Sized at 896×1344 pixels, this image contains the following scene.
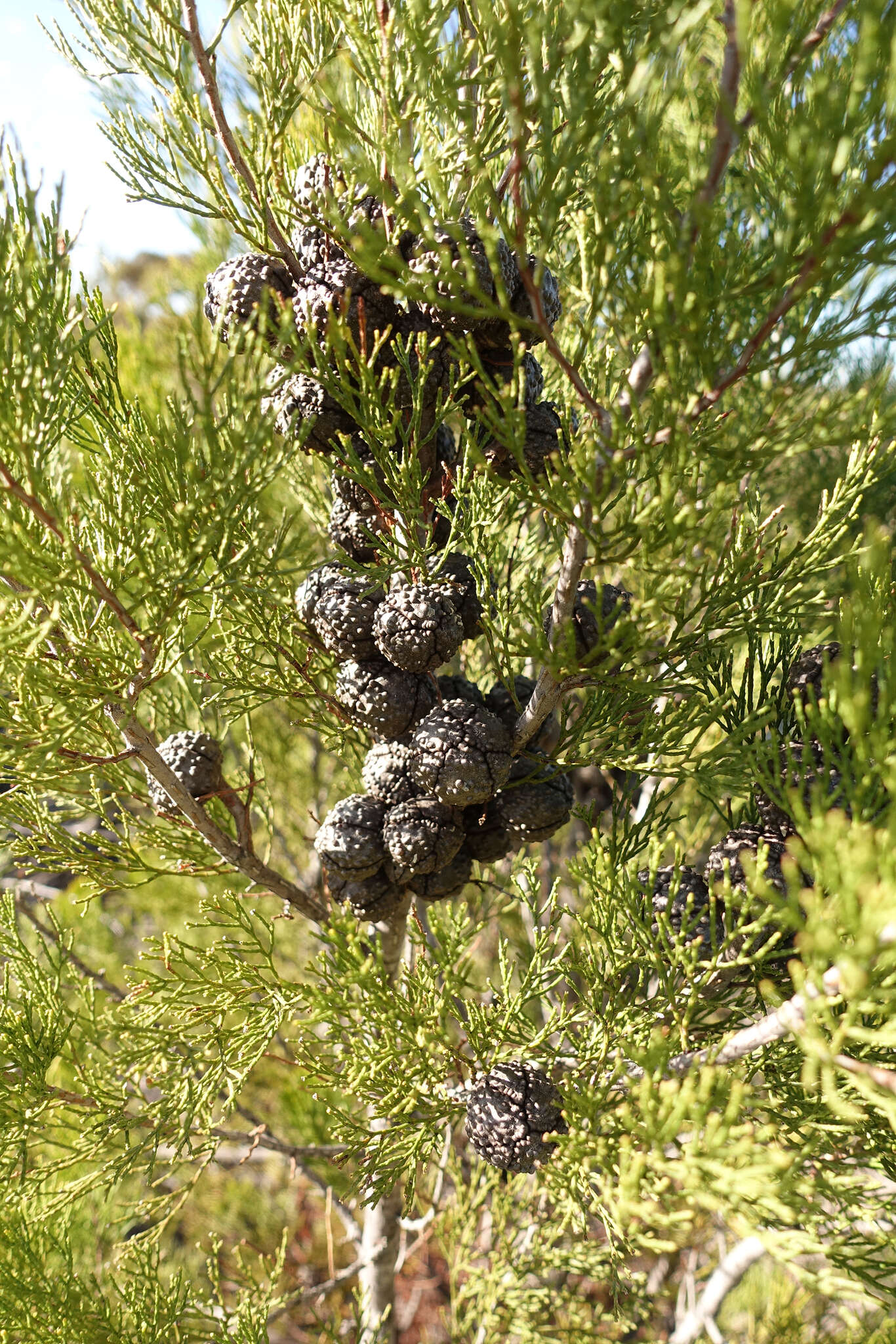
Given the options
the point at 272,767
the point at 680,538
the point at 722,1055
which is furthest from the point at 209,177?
Result: the point at 272,767

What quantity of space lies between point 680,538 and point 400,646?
1.20 ft

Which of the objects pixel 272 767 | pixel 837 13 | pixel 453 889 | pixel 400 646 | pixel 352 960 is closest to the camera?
pixel 837 13

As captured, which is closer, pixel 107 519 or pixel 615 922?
pixel 107 519

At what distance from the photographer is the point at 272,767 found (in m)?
2.86

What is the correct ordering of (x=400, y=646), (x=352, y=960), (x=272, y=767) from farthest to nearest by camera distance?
(x=272, y=767)
(x=400, y=646)
(x=352, y=960)

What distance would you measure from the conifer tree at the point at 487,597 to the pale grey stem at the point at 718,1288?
2.06 feet

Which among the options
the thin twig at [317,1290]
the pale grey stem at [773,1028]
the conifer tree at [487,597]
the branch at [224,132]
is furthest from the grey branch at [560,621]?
the thin twig at [317,1290]

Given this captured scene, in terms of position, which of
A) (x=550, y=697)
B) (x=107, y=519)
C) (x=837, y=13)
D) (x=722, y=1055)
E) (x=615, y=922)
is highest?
(x=837, y=13)

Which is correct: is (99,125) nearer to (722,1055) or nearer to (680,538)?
(680,538)

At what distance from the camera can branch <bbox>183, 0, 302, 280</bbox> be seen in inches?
37.4

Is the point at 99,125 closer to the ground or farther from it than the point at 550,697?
farther from it

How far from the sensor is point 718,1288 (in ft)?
6.29

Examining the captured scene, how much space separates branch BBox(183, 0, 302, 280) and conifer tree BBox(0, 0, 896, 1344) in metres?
0.01

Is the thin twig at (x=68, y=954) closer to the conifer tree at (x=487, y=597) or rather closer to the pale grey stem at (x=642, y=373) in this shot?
the conifer tree at (x=487, y=597)
